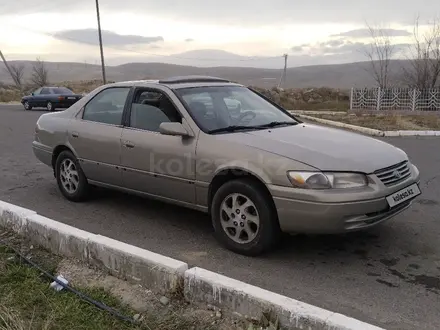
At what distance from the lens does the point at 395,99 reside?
78.2 ft

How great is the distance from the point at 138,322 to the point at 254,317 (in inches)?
30.6

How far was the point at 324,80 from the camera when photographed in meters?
89.2

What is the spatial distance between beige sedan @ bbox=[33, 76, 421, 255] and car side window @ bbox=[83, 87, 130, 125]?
15mm

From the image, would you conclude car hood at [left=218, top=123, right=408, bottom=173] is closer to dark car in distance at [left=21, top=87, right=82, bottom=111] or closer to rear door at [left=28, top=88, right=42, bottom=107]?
dark car in distance at [left=21, top=87, right=82, bottom=111]

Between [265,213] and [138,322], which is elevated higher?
[265,213]

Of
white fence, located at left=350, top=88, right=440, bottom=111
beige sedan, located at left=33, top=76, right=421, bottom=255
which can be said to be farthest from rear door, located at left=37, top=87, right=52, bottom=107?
beige sedan, located at left=33, top=76, right=421, bottom=255

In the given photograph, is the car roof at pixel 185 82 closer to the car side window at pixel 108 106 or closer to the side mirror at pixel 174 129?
the car side window at pixel 108 106

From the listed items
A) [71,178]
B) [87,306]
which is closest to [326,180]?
[87,306]

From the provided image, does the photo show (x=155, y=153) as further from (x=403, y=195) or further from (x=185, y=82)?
(x=403, y=195)

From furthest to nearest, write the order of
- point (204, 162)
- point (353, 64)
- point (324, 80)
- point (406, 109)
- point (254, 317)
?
1. point (353, 64)
2. point (324, 80)
3. point (406, 109)
4. point (204, 162)
5. point (254, 317)

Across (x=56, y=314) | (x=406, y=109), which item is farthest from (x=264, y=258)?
(x=406, y=109)

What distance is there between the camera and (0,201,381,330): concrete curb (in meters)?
3.06

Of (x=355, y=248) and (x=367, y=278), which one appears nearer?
(x=367, y=278)

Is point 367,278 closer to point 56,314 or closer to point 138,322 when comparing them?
point 138,322
